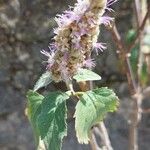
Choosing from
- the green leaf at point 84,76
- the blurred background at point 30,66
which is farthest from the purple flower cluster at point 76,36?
the blurred background at point 30,66

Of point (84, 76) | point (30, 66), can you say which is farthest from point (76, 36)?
point (30, 66)

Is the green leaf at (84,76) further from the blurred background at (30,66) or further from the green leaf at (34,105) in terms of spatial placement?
the blurred background at (30,66)

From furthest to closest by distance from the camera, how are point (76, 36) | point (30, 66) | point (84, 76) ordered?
point (30, 66), point (84, 76), point (76, 36)

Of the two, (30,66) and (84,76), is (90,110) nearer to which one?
(84,76)

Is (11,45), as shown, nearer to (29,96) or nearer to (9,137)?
(9,137)

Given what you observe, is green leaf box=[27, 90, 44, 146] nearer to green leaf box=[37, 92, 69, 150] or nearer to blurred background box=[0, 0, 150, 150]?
green leaf box=[37, 92, 69, 150]

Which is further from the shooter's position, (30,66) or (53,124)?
(30,66)
